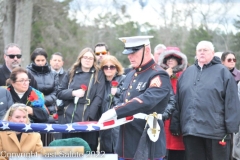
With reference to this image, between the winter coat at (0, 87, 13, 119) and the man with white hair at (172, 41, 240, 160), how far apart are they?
96.2 inches

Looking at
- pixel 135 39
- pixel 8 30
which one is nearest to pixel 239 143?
pixel 135 39

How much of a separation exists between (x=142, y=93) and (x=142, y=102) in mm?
286

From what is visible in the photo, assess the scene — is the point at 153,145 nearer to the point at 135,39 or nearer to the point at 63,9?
the point at 135,39

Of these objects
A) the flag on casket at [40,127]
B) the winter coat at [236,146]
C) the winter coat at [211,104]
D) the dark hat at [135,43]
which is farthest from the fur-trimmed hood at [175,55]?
the flag on casket at [40,127]

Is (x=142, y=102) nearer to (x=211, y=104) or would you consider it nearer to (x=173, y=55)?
(x=211, y=104)

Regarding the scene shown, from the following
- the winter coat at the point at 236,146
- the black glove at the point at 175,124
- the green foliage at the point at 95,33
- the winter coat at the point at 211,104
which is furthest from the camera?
the green foliage at the point at 95,33

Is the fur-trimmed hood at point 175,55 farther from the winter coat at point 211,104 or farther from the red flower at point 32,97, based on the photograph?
the red flower at point 32,97

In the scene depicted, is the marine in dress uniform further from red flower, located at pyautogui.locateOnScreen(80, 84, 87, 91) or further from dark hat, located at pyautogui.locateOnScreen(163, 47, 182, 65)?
dark hat, located at pyautogui.locateOnScreen(163, 47, 182, 65)

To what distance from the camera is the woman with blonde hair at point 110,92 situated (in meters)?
6.95

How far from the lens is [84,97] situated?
6.86 m

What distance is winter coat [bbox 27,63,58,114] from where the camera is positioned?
8062 mm

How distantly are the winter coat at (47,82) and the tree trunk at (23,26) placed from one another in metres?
10.7

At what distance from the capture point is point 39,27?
29828 millimetres

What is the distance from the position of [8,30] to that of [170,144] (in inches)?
561
